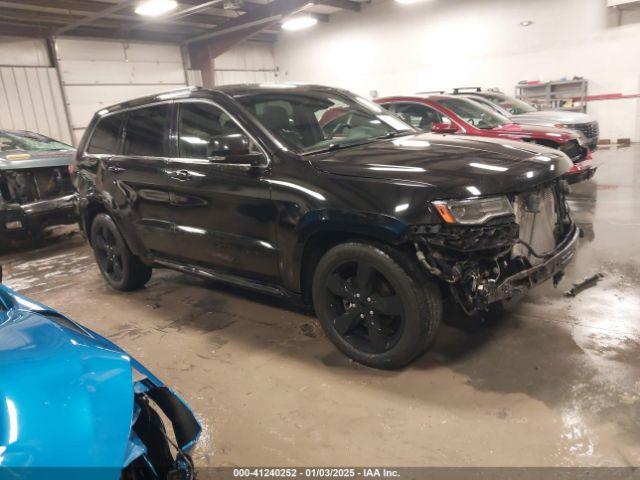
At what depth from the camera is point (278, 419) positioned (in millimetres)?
2424

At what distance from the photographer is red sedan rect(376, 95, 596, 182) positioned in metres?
6.65

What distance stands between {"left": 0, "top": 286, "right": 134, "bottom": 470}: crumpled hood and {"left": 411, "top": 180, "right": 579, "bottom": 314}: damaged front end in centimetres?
157

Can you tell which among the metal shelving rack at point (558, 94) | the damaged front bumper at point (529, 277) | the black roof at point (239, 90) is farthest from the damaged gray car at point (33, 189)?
the metal shelving rack at point (558, 94)

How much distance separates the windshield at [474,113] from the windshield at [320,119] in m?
3.83

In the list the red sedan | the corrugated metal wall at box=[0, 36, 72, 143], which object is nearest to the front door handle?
the red sedan

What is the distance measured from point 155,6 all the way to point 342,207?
9833 mm

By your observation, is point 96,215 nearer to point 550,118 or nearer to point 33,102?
point 550,118

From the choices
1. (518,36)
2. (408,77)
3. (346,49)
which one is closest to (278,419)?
(518,36)

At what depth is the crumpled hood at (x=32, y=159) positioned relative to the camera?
18.7 feet

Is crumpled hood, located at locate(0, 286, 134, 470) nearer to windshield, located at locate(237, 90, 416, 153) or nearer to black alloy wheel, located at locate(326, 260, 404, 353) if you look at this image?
black alloy wheel, located at locate(326, 260, 404, 353)

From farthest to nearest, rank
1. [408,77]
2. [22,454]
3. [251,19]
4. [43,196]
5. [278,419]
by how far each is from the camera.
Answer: [408,77] < [251,19] < [43,196] < [278,419] < [22,454]

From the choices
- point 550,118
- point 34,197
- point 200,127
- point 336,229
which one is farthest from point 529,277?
point 550,118

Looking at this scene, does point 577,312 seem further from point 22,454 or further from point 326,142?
point 22,454

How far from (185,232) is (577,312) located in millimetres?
2814
